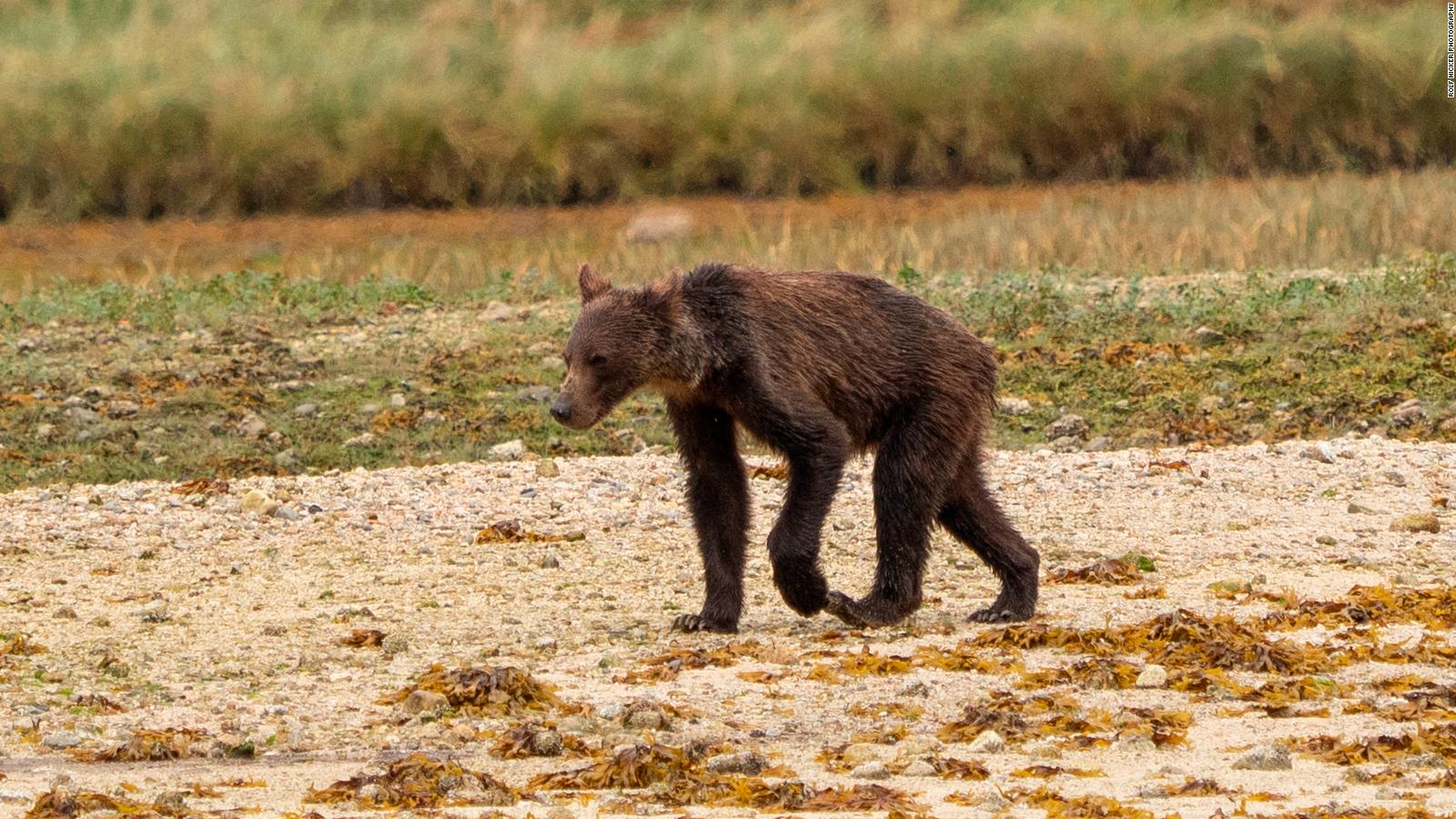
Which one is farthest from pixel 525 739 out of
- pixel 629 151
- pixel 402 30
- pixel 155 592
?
pixel 402 30

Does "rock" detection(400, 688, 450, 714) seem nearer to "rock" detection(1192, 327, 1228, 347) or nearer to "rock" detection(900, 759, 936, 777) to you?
"rock" detection(900, 759, 936, 777)

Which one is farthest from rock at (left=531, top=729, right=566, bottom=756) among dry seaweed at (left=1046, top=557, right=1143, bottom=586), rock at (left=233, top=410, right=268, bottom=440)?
rock at (left=233, top=410, right=268, bottom=440)

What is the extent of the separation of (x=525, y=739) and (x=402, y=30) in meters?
24.1

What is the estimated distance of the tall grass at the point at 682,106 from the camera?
24.5 meters

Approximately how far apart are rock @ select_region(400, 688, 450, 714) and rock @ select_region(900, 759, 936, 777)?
161 centimetres

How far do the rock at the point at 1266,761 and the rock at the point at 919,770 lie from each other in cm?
80

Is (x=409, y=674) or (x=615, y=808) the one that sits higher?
(x=615, y=808)

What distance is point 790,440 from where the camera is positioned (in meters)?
7.84

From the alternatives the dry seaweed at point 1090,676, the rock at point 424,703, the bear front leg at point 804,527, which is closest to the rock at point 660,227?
the bear front leg at point 804,527

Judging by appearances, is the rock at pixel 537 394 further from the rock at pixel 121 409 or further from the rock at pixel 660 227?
the rock at pixel 660 227

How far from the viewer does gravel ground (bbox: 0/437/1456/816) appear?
609 cm

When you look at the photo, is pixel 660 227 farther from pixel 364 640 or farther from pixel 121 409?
pixel 364 640

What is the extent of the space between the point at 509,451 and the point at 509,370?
190 cm

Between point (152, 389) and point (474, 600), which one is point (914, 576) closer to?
point (474, 600)
